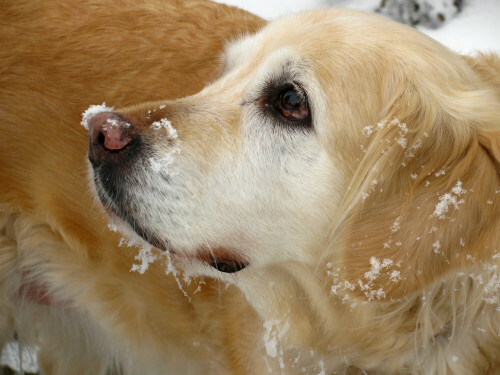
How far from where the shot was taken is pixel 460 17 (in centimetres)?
440

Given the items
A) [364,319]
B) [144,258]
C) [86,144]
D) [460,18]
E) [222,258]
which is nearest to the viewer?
[222,258]

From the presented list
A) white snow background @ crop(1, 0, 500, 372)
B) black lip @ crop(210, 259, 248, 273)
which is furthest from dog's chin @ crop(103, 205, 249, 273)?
white snow background @ crop(1, 0, 500, 372)

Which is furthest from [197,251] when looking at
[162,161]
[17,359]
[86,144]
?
[17,359]

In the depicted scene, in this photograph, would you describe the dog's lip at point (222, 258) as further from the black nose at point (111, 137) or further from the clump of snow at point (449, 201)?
the clump of snow at point (449, 201)

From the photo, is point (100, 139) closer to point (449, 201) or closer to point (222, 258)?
point (222, 258)

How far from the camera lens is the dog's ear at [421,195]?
1.95 metres

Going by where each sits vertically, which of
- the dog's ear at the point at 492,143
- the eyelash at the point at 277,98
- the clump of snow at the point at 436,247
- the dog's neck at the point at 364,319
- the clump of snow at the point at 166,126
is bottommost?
the dog's neck at the point at 364,319

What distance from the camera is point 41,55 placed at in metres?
2.75

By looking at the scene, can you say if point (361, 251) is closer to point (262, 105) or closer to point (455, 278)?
point (455, 278)

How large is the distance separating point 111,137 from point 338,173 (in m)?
0.72

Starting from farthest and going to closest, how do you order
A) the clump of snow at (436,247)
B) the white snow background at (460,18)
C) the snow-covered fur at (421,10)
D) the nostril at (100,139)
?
the snow-covered fur at (421,10) < the white snow background at (460,18) < the nostril at (100,139) < the clump of snow at (436,247)

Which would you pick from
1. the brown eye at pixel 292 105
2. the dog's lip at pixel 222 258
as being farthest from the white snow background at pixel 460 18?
the dog's lip at pixel 222 258

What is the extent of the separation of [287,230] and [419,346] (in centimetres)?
65

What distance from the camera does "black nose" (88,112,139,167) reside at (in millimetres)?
2035
